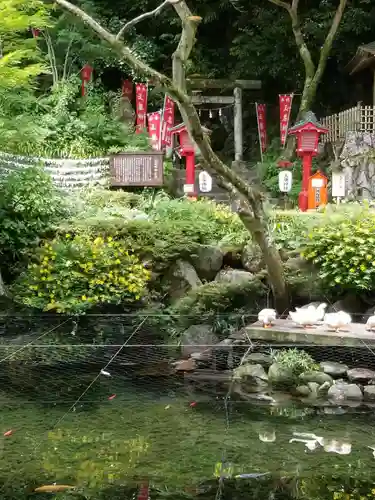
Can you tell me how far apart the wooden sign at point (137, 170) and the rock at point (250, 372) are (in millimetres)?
7720

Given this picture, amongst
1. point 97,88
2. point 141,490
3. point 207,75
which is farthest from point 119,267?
point 207,75

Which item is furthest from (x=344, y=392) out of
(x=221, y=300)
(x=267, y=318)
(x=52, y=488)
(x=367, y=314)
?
(x=52, y=488)

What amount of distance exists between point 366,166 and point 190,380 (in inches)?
398

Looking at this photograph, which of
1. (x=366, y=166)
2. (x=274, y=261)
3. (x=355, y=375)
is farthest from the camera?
(x=366, y=166)

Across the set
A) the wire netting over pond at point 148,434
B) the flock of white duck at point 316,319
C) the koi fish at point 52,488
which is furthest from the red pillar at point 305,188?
the koi fish at point 52,488

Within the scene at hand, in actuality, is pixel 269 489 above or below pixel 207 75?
below

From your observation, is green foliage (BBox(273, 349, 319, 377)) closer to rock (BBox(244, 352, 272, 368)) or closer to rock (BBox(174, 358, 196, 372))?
rock (BBox(244, 352, 272, 368))

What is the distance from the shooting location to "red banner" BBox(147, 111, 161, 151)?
54.1ft

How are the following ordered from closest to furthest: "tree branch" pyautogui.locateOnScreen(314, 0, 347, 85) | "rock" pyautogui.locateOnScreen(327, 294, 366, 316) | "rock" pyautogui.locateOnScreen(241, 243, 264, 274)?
"rock" pyautogui.locateOnScreen(327, 294, 366, 316) < "rock" pyautogui.locateOnScreen(241, 243, 264, 274) < "tree branch" pyautogui.locateOnScreen(314, 0, 347, 85)

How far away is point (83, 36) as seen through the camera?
59.8 ft

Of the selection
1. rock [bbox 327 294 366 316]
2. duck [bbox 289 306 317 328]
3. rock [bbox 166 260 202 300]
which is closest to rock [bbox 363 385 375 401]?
duck [bbox 289 306 317 328]

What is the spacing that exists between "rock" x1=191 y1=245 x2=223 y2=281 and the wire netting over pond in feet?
7.78

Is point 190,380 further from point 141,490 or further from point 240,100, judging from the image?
point 240,100

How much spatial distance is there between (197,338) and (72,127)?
8131 millimetres
